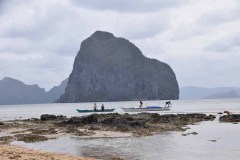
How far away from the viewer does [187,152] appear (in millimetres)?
29766

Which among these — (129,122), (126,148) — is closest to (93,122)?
(129,122)

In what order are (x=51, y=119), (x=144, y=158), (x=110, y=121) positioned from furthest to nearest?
(x=51, y=119) < (x=110, y=121) < (x=144, y=158)

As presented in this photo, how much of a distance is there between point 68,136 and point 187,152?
1736cm

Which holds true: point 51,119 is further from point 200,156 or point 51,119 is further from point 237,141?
point 200,156

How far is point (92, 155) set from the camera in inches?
1126

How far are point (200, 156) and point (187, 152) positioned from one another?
199 cm

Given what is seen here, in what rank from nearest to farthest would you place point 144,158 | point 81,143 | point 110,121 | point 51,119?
1. point 144,158
2. point 81,143
3. point 110,121
4. point 51,119

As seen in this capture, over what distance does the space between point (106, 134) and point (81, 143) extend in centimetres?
708

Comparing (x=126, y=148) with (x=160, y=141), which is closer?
(x=126, y=148)

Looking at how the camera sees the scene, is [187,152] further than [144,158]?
Yes

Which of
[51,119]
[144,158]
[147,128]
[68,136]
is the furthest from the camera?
[51,119]

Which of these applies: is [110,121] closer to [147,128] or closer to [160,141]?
[147,128]

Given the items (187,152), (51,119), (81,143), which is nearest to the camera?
(187,152)

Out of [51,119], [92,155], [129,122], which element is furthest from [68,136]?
[51,119]
